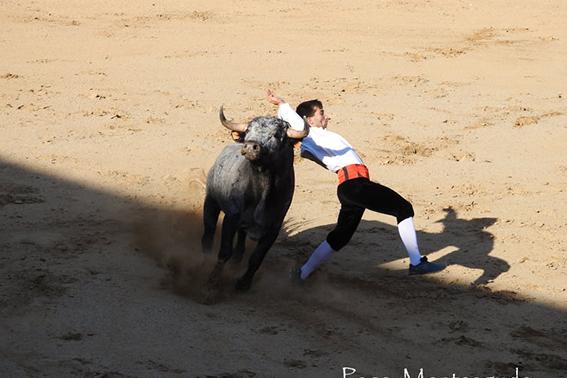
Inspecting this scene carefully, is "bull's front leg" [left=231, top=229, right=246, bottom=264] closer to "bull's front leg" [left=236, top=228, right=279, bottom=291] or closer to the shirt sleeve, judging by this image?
"bull's front leg" [left=236, top=228, right=279, bottom=291]

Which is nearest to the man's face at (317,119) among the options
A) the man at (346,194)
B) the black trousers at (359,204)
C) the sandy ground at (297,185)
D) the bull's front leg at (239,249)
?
the man at (346,194)

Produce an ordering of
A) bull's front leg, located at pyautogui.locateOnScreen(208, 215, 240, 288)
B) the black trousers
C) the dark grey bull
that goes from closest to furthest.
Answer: the dark grey bull < bull's front leg, located at pyautogui.locateOnScreen(208, 215, 240, 288) < the black trousers

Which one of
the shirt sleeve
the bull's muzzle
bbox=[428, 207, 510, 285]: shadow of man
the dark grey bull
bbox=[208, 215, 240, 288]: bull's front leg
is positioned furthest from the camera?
bbox=[428, 207, 510, 285]: shadow of man

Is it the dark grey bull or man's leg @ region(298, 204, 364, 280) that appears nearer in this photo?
the dark grey bull

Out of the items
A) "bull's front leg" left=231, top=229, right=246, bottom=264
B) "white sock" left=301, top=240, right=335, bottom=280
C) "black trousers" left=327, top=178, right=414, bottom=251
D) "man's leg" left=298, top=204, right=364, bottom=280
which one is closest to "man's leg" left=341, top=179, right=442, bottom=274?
"black trousers" left=327, top=178, right=414, bottom=251

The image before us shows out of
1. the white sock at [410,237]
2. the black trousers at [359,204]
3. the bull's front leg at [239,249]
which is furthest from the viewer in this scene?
the bull's front leg at [239,249]

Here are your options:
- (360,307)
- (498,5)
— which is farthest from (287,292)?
(498,5)

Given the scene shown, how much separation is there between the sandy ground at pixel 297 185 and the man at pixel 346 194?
0.24 m

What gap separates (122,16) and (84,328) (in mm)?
9868

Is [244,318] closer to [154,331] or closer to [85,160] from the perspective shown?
[154,331]

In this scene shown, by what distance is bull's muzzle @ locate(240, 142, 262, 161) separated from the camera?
306 inches

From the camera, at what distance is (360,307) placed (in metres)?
8.41

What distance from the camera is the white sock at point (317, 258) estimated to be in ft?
28.6

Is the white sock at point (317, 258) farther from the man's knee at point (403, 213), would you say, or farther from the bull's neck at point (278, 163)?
the bull's neck at point (278, 163)
